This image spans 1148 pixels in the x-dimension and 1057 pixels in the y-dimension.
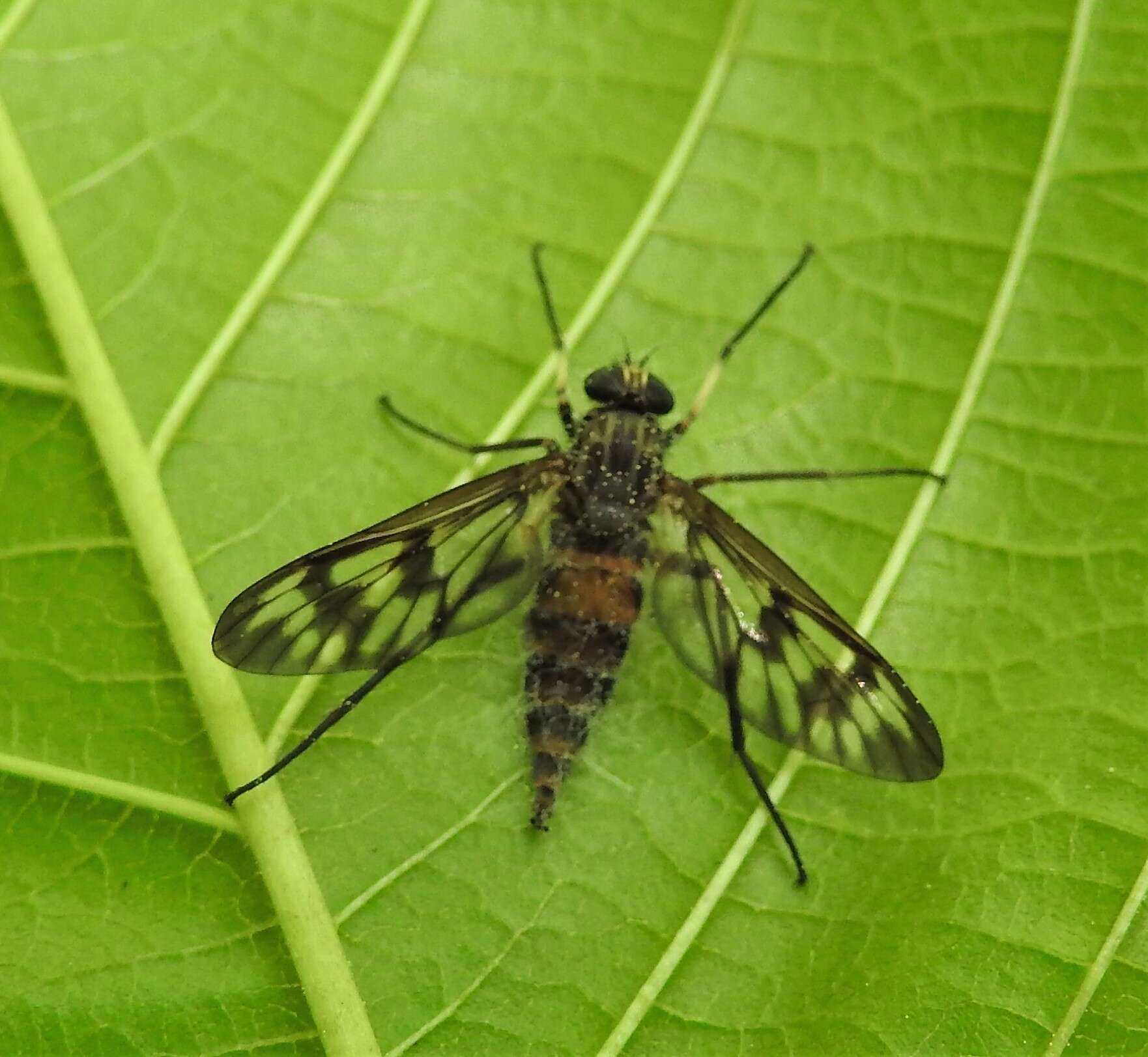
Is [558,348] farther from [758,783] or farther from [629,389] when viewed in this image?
[758,783]

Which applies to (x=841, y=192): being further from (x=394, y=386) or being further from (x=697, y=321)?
(x=394, y=386)

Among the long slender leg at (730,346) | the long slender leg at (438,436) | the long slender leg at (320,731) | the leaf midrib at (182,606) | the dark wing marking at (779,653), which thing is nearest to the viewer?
the leaf midrib at (182,606)

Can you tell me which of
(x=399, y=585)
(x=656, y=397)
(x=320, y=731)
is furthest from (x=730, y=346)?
(x=320, y=731)

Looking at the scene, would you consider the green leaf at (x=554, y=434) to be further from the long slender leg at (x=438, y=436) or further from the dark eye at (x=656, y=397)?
the dark eye at (x=656, y=397)

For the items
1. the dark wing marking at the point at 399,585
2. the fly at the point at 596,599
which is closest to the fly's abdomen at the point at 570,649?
the fly at the point at 596,599

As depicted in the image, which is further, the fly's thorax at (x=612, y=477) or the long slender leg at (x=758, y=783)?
the fly's thorax at (x=612, y=477)

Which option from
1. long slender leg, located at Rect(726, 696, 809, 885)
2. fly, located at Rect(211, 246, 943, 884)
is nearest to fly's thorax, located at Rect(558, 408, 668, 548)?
fly, located at Rect(211, 246, 943, 884)

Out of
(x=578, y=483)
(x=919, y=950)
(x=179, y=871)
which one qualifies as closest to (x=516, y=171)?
(x=578, y=483)
